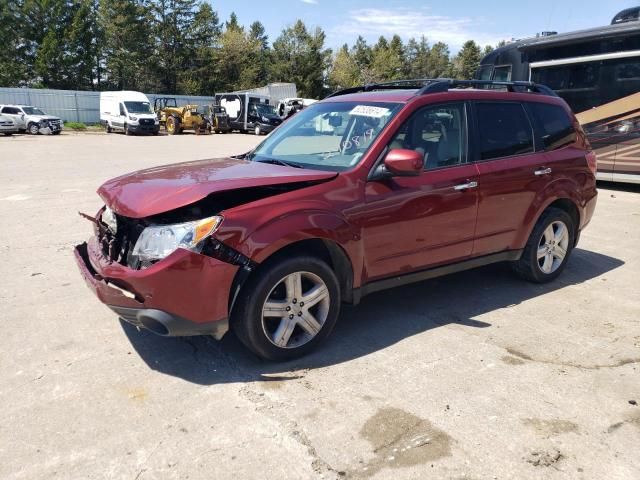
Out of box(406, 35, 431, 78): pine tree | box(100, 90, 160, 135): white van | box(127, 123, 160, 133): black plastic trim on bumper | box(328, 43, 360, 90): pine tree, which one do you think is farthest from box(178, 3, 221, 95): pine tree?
box(406, 35, 431, 78): pine tree

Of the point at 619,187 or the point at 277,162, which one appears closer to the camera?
the point at 277,162

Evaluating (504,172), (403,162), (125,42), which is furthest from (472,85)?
(125,42)

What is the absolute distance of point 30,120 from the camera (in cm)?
3036

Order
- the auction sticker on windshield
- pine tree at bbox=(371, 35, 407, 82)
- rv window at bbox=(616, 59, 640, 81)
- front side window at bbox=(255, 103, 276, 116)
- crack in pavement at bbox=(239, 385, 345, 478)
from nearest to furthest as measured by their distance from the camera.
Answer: crack in pavement at bbox=(239, 385, 345, 478) → the auction sticker on windshield → rv window at bbox=(616, 59, 640, 81) → front side window at bbox=(255, 103, 276, 116) → pine tree at bbox=(371, 35, 407, 82)

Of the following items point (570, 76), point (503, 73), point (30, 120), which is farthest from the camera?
point (30, 120)

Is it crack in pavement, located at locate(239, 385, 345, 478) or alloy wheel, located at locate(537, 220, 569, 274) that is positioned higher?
alloy wheel, located at locate(537, 220, 569, 274)

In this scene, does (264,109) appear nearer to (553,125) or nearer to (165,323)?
(553,125)

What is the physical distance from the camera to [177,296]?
3.13m

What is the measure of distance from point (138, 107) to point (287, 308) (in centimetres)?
3456

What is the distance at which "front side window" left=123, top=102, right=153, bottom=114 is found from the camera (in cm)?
3431

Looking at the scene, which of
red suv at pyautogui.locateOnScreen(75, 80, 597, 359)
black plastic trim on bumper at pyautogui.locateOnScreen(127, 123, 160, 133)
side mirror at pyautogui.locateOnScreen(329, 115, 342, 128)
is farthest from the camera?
black plastic trim on bumper at pyautogui.locateOnScreen(127, 123, 160, 133)

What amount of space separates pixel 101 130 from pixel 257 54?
34.0 m

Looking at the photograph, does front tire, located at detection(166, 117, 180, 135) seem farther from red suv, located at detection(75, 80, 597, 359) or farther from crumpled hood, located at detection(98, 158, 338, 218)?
crumpled hood, located at detection(98, 158, 338, 218)

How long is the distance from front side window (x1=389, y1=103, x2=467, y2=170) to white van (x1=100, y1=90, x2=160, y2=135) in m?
31.9
